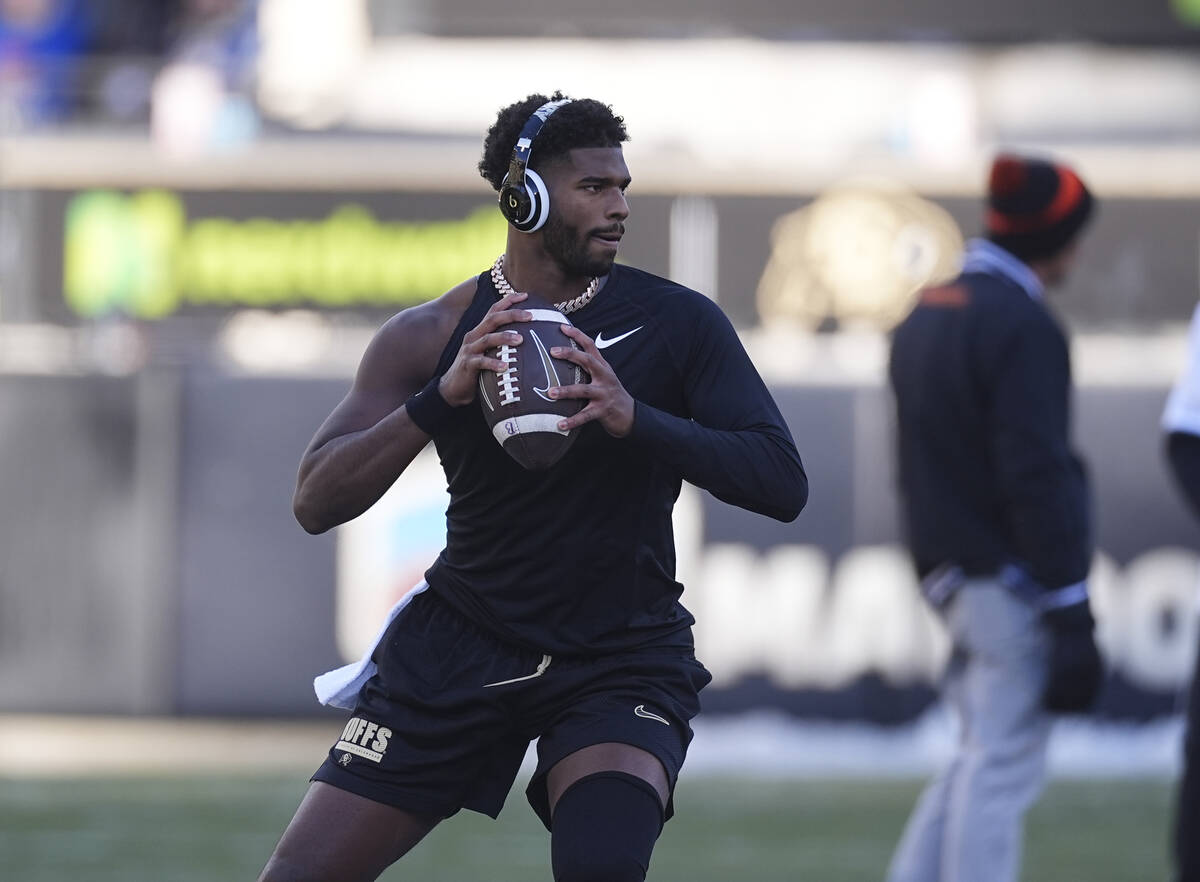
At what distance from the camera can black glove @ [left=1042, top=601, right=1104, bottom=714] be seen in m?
5.57

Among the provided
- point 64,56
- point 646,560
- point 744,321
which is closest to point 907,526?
point 646,560

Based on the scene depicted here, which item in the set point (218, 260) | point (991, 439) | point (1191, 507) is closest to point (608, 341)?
point (1191, 507)

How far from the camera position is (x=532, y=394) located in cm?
392

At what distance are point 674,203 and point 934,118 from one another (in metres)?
1.56

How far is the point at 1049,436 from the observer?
570 centimetres

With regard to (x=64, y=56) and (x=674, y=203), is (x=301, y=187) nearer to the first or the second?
(x=674, y=203)

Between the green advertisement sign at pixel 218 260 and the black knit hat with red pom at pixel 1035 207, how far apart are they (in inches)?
239

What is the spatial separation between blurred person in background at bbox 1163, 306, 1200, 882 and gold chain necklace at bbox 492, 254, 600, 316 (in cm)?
150

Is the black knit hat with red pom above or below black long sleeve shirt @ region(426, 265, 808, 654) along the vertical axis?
above

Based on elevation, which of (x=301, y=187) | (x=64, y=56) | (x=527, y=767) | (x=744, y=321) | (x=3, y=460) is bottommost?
(x=527, y=767)

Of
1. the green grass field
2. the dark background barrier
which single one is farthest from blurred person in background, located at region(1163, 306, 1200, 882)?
the dark background barrier

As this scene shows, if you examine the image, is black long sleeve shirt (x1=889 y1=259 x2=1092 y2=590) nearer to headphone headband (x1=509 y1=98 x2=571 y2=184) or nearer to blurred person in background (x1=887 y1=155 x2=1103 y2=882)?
blurred person in background (x1=887 y1=155 x2=1103 y2=882)

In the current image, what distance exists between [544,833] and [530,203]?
4953 millimetres

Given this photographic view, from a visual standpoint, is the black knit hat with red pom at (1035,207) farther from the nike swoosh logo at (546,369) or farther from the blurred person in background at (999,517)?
the nike swoosh logo at (546,369)
